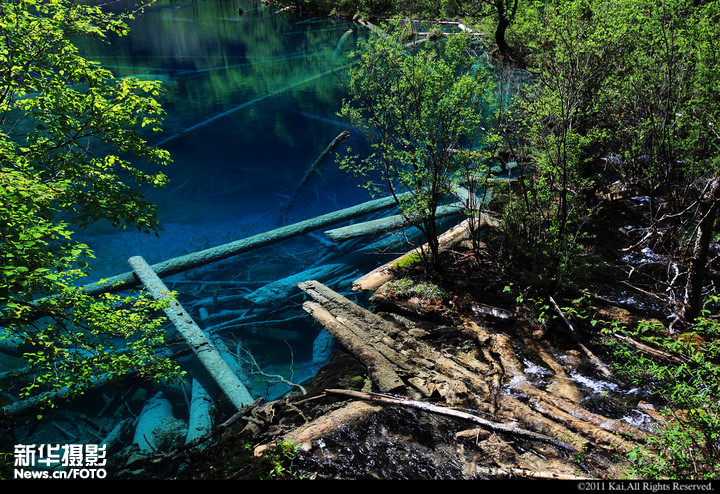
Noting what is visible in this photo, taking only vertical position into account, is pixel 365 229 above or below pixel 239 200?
below

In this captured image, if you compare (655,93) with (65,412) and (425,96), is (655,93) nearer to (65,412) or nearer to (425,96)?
(425,96)

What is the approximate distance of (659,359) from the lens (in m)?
7.42

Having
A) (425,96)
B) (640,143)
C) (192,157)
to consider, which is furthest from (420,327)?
(192,157)

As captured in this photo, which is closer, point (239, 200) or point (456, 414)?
point (456, 414)

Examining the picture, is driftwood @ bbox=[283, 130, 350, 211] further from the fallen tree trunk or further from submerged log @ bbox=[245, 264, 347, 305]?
the fallen tree trunk

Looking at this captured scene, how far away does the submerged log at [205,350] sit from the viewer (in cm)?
805

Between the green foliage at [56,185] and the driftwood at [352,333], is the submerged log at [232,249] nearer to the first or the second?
the driftwood at [352,333]

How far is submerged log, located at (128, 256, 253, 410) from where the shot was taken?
8.05 meters

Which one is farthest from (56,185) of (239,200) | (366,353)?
(239,200)

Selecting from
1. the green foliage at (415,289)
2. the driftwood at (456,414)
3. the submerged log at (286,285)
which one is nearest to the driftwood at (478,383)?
the driftwood at (456,414)

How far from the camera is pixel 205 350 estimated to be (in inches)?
357

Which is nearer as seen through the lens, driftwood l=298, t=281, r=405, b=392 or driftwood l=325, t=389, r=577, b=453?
driftwood l=325, t=389, r=577, b=453

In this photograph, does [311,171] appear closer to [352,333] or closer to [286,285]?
[286,285]

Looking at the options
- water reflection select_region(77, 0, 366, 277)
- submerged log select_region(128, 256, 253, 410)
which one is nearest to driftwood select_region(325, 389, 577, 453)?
submerged log select_region(128, 256, 253, 410)
